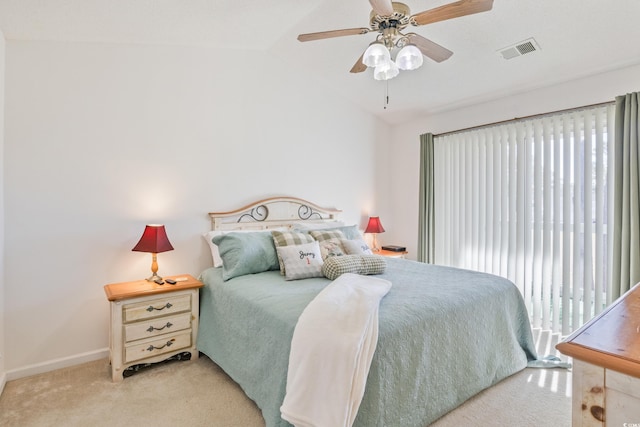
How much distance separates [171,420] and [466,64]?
3.72 meters

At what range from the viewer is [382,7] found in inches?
67.7

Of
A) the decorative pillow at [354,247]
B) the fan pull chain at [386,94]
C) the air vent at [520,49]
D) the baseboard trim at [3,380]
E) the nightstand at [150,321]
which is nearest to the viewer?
the baseboard trim at [3,380]

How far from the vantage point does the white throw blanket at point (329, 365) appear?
144 cm

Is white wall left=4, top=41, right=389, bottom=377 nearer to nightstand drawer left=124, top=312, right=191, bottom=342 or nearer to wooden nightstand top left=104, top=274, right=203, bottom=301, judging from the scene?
wooden nightstand top left=104, top=274, right=203, bottom=301

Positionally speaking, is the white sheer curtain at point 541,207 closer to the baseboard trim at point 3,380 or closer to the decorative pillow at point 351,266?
the decorative pillow at point 351,266

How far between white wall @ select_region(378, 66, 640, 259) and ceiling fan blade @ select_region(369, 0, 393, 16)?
7.73 ft

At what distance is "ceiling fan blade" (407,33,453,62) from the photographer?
2.10m

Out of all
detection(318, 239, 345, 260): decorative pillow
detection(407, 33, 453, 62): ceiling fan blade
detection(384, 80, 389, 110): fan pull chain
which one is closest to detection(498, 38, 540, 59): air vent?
detection(407, 33, 453, 62): ceiling fan blade

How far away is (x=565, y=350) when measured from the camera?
0.84 metres

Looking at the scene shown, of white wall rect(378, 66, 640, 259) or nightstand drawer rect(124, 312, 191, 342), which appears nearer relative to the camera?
nightstand drawer rect(124, 312, 191, 342)

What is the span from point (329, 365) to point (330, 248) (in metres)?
1.58

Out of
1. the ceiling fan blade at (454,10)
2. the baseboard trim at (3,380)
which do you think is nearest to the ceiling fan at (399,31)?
the ceiling fan blade at (454,10)

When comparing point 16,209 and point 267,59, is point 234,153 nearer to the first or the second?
point 267,59

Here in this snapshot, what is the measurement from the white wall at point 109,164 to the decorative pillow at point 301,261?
1.00 metres
